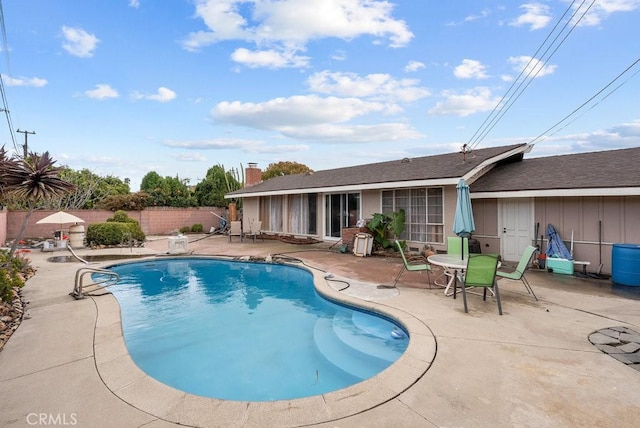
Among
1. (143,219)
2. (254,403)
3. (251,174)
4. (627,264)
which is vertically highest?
(251,174)

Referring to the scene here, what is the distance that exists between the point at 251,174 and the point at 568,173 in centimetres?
1756

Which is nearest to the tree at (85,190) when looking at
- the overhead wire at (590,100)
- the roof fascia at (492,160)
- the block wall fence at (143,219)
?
the block wall fence at (143,219)

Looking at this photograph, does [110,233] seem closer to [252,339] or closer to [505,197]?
[252,339]

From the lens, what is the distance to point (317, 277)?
856cm

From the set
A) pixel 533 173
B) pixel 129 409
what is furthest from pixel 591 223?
pixel 129 409

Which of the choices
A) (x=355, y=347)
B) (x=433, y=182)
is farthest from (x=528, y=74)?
(x=355, y=347)

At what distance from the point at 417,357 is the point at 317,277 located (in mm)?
4817

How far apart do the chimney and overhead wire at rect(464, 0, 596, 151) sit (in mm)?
13661

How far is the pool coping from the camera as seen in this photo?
285cm

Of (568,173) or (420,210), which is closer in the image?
(568,173)

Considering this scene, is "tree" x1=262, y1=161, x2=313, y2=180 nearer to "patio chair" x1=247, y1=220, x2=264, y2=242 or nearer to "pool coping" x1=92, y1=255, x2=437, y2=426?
"patio chair" x1=247, y1=220, x2=264, y2=242

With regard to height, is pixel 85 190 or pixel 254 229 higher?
pixel 85 190

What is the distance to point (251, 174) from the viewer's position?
22.0m

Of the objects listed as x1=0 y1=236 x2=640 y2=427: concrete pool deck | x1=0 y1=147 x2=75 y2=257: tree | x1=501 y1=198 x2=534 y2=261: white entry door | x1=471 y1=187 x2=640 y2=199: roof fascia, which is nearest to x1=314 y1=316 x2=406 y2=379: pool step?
x1=0 y1=236 x2=640 y2=427: concrete pool deck
